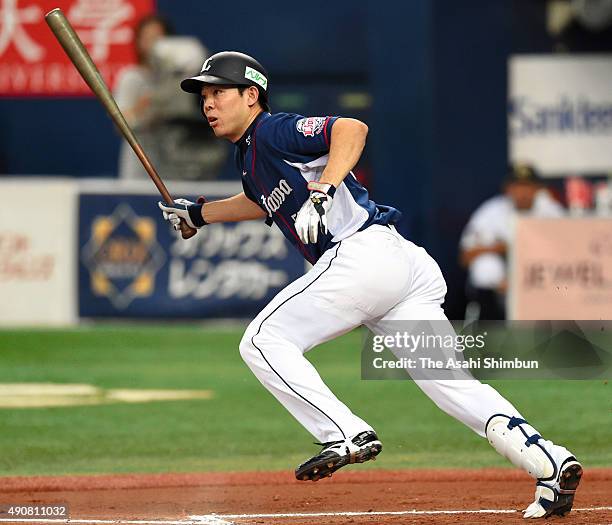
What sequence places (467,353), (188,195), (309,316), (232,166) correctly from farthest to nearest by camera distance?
(232,166)
(188,195)
(467,353)
(309,316)

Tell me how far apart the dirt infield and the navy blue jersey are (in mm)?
1182

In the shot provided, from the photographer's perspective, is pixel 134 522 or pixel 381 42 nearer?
pixel 134 522

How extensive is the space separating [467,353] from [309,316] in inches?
52.9

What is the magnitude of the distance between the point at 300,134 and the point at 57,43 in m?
11.5

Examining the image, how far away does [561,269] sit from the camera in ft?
44.3

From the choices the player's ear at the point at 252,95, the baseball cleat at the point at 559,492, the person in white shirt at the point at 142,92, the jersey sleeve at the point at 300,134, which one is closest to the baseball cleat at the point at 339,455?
the baseball cleat at the point at 559,492

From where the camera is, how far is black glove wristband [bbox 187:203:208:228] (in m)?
6.93

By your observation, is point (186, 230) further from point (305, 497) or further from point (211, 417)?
point (211, 417)

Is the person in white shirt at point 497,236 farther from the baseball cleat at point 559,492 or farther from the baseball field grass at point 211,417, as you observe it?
the baseball cleat at point 559,492

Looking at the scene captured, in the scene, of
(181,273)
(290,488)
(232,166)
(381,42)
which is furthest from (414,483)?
(232,166)

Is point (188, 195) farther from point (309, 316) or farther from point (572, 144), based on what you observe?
point (309, 316)

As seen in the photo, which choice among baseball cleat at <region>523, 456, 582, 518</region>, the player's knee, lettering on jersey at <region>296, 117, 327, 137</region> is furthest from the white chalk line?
lettering on jersey at <region>296, 117, 327, 137</region>

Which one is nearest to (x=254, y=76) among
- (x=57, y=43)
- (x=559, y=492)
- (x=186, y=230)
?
(x=186, y=230)

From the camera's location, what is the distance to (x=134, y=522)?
6.18 m
